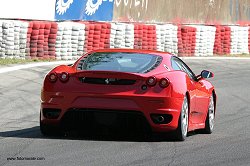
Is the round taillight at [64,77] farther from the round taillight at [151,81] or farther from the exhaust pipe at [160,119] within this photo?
the exhaust pipe at [160,119]

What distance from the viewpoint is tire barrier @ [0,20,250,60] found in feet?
72.0

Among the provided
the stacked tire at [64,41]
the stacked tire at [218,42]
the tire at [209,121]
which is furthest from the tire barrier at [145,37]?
the tire at [209,121]

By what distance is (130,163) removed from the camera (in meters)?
8.34

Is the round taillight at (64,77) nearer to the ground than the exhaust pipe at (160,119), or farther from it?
farther from it

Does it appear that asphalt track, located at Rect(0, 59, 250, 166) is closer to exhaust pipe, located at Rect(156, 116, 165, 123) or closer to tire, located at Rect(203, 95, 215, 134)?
tire, located at Rect(203, 95, 215, 134)

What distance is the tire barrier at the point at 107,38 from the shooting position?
21953 millimetres

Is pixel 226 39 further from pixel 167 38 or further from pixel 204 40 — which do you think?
pixel 167 38

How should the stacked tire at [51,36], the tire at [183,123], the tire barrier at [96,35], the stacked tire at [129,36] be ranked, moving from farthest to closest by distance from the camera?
the stacked tire at [129,36] < the tire barrier at [96,35] < the stacked tire at [51,36] < the tire at [183,123]

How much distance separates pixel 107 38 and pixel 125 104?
15.3m

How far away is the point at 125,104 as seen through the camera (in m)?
9.95

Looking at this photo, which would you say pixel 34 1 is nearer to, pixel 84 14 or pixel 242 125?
pixel 84 14

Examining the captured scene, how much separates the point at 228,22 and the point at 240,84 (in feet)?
43.9

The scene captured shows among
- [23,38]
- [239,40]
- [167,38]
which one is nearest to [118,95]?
[23,38]

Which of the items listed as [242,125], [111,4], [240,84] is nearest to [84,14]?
[111,4]
